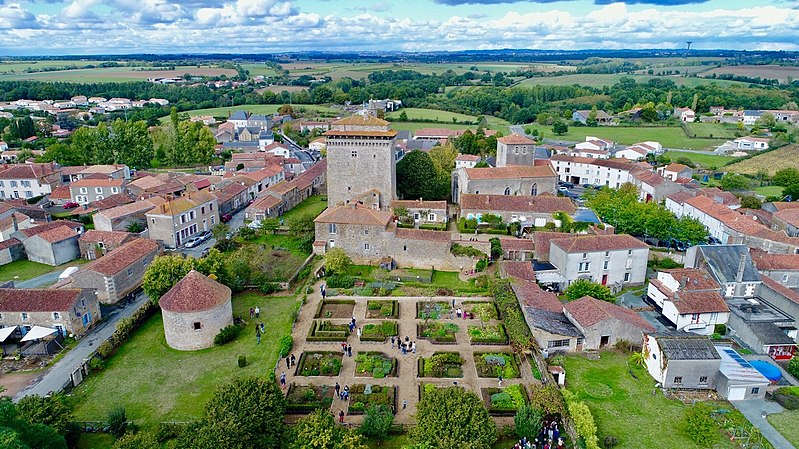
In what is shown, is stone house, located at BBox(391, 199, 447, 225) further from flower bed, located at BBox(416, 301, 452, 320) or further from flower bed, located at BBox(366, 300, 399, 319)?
flower bed, located at BBox(366, 300, 399, 319)

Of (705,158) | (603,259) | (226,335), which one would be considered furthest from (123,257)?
(705,158)

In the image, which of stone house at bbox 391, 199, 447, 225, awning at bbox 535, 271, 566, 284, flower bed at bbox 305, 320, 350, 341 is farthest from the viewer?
stone house at bbox 391, 199, 447, 225

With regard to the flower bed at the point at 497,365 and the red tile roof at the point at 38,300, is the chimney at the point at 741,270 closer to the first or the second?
the flower bed at the point at 497,365

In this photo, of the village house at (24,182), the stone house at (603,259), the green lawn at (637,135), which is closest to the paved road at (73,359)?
the stone house at (603,259)

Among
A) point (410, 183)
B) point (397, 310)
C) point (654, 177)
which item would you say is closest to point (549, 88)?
point (654, 177)

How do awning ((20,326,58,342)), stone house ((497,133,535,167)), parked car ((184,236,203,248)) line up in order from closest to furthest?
awning ((20,326,58,342))
parked car ((184,236,203,248))
stone house ((497,133,535,167))

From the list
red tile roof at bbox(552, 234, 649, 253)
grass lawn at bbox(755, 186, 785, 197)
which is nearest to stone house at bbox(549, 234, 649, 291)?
red tile roof at bbox(552, 234, 649, 253)
